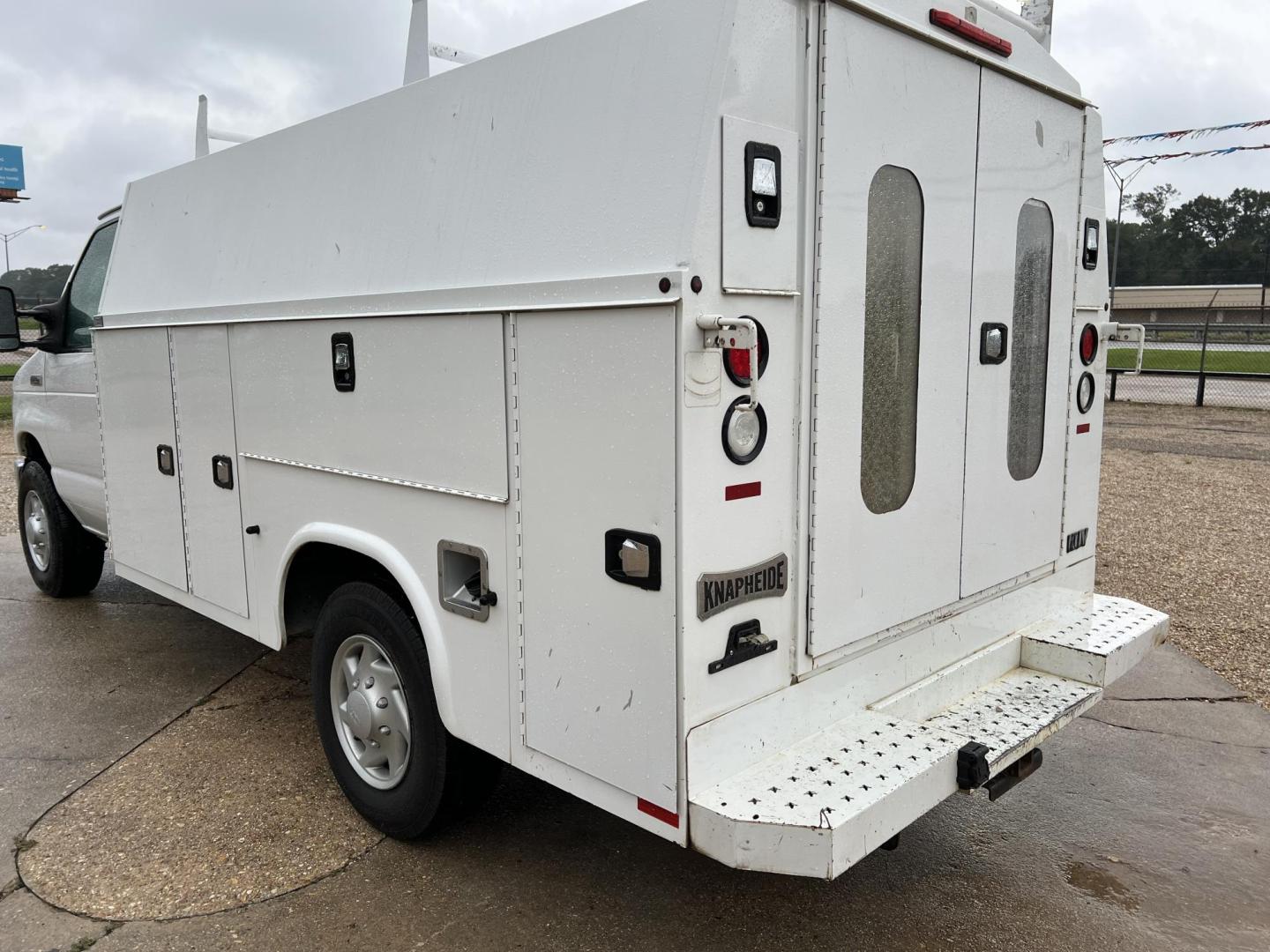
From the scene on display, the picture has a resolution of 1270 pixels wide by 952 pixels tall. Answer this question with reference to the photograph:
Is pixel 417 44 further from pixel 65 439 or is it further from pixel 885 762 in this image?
pixel 65 439

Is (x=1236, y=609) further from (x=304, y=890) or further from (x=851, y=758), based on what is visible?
(x=304, y=890)

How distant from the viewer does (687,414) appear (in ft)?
7.16

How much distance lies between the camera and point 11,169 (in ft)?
144

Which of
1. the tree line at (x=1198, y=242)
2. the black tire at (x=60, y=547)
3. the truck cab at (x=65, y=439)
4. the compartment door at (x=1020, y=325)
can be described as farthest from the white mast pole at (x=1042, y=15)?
the tree line at (x=1198, y=242)

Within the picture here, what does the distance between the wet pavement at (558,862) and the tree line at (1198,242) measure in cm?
6197

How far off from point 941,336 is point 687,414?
3.74 feet

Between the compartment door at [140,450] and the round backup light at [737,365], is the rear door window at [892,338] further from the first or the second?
the compartment door at [140,450]

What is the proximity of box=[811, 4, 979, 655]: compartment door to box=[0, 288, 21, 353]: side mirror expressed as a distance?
4.69m

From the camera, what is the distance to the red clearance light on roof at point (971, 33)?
108 inches

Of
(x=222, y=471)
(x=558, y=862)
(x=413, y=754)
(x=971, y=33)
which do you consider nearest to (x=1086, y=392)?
(x=971, y=33)

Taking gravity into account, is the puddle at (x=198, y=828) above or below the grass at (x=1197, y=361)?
below

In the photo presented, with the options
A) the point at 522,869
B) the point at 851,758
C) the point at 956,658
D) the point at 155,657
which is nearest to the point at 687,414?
the point at 851,758

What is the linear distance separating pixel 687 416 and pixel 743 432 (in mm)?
195

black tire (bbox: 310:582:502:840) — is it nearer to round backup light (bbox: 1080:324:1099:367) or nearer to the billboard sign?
round backup light (bbox: 1080:324:1099:367)
